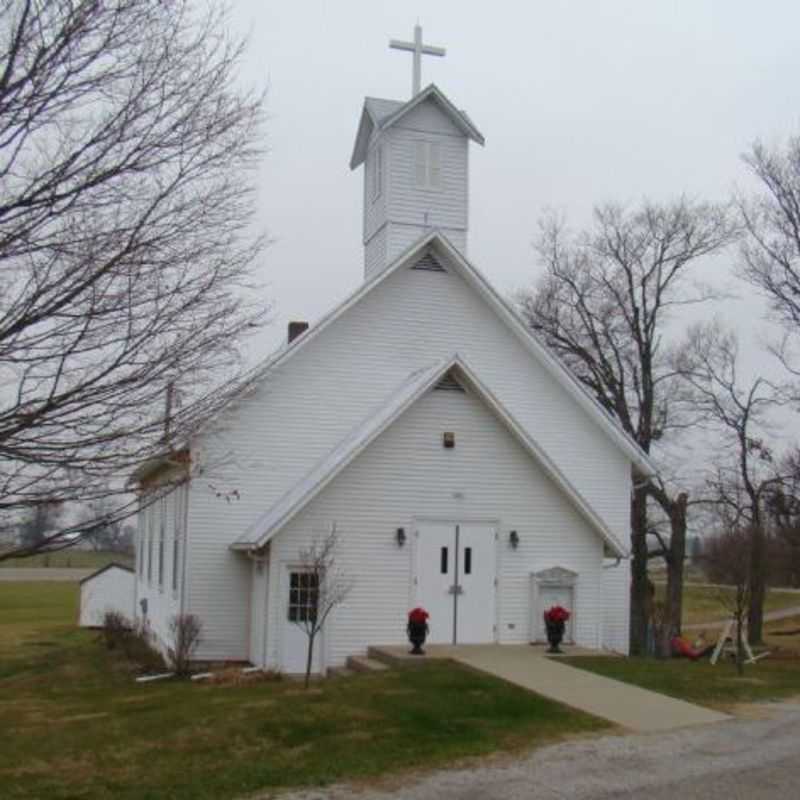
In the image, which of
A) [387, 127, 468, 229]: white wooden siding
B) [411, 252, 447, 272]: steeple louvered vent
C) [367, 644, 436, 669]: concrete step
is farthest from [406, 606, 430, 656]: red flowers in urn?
[387, 127, 468, 229]: white wooden siding

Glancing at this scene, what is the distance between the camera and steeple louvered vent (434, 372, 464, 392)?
2067 cm

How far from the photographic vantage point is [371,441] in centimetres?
2011

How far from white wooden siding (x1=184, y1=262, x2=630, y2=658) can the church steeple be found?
154cm

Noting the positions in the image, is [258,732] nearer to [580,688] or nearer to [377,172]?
[580,688]

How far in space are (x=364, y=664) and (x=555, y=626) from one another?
3327 millimetres

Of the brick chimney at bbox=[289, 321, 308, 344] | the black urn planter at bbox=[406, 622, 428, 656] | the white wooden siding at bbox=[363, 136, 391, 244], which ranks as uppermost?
the white wooden siding at bbox=[363, 136, 391, 244]

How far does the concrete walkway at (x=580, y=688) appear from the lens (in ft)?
44.1

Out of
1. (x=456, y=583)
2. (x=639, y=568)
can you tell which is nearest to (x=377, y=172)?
(x=456, y=583)

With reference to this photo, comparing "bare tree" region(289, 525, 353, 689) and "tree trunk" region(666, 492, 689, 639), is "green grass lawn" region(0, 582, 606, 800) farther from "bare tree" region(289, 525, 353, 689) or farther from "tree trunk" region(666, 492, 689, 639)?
"tree trunk" region(666, 492, 689, 639)

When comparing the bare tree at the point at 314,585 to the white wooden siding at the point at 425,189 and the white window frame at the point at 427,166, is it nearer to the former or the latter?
the white wooden siding at the point at 425,189

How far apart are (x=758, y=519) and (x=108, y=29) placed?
108 ft

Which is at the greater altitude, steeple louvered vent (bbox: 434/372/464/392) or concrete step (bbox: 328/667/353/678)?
steeple louvered vent (bbox: 434/372/464/392)

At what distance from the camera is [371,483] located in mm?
20438

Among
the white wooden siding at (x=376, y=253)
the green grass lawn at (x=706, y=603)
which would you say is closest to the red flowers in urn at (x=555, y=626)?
the white wooden siding at (x=376, y=253)
